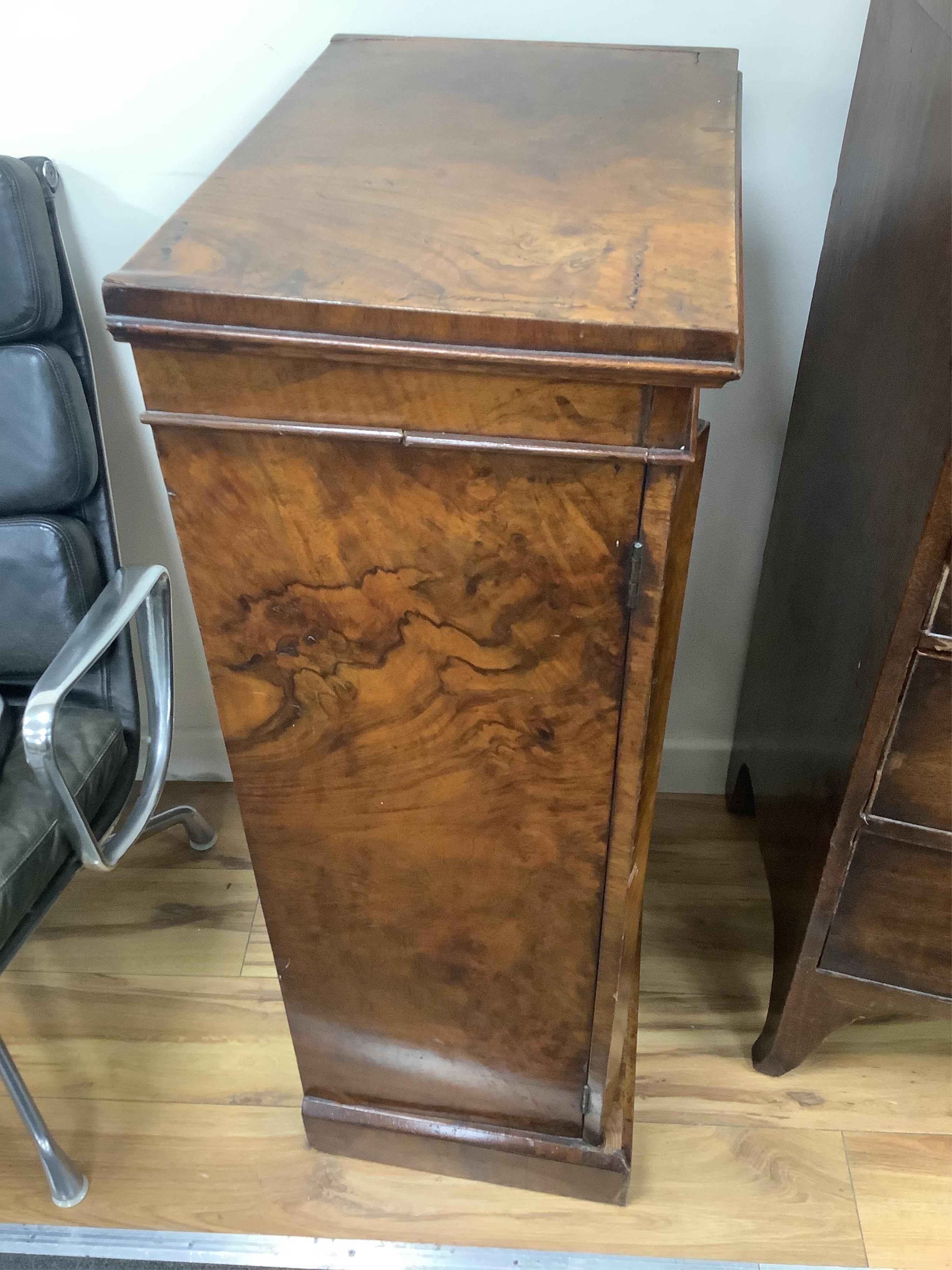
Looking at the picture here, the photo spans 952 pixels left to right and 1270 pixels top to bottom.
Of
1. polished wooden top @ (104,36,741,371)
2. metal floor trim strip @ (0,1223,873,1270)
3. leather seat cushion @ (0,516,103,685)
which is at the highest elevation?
polished wooden top @ (104,36,741,371)

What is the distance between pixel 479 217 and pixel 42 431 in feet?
1.98

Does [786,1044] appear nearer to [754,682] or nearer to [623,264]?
[754,682]

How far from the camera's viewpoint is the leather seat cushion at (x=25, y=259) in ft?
3.09

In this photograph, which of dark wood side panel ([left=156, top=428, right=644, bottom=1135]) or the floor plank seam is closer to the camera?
dark wood side panel ([left=156, top=428, right=644, bottom=1135])

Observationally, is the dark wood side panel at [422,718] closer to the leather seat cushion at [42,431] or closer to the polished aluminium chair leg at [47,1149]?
the polished aluminium chair leg at [47,1149]

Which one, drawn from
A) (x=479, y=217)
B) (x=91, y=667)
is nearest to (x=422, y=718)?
(x=479, y=217)

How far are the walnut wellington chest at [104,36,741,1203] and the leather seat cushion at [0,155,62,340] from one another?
32cm

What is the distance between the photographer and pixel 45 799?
3.27ft

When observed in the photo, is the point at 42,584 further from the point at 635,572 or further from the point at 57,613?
the point at 635,572

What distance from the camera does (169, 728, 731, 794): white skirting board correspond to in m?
1.50

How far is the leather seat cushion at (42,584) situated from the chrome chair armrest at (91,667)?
49 millimetres

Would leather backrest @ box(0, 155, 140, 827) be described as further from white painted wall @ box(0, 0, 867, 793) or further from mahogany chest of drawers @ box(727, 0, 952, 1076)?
mahogany chest of drawers @ box(727, 0, 952, 1076)

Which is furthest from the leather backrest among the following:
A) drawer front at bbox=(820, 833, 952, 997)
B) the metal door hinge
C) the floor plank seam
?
the floor plank seam

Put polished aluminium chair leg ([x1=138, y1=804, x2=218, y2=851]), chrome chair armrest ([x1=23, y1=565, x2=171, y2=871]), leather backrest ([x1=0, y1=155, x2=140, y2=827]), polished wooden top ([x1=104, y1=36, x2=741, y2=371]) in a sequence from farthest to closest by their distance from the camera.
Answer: polished aluminium chair leg ([x1=138, y1=804, x2=218, y2=851]) < leather backrest ([x1=0, y1=155, x2=140, y2=827]) < chrome chair armrest ([x1=23, y1=565, x2=171, y2=871]) < polished wooden top ([x1=104, y1=36, x2=741, y2=371])
